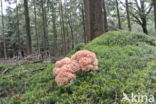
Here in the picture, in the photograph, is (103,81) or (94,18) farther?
(94,18)

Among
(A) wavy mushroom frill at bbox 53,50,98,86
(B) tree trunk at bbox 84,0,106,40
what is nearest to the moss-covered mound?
(A) wavy mushroom frill at bbox 53,50,98,86

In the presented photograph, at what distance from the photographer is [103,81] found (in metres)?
3.44

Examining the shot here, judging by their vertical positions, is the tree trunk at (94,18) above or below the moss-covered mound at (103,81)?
above

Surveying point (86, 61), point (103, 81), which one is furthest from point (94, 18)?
point (103, 81)

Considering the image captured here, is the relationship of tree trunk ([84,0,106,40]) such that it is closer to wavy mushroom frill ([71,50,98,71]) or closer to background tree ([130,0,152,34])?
wavy mushroom frill ([71,50,98,71])

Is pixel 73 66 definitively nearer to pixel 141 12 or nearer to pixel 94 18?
pixel 94 18

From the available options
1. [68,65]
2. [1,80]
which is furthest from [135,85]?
[1,80]

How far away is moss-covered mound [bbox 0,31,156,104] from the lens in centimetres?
310

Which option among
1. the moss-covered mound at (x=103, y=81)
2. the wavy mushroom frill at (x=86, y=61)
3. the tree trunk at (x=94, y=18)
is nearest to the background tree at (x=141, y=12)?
the tree trunk at (x=94, y=18)

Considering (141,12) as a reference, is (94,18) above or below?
below

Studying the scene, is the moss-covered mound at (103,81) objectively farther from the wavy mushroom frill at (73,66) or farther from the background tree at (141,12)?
the background tree at (141,12)

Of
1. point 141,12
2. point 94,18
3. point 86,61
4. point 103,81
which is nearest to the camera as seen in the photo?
point 103,81

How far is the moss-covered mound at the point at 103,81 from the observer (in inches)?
122

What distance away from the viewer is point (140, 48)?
16.3 ft
